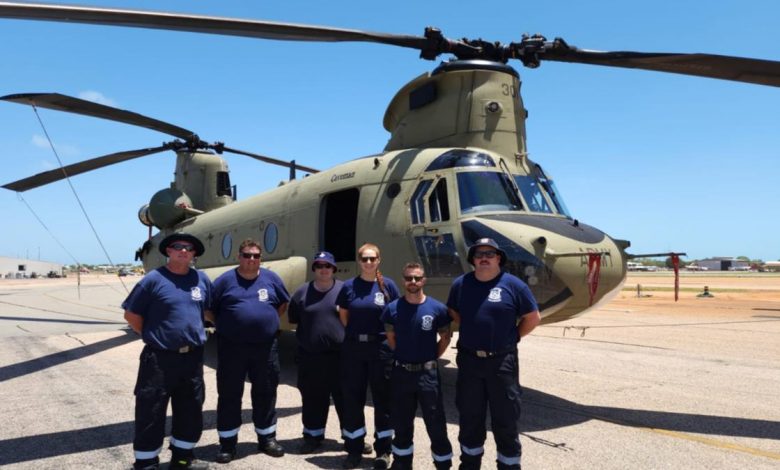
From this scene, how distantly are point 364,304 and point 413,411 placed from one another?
1051 mm

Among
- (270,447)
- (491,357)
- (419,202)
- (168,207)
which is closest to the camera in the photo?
(491,357)

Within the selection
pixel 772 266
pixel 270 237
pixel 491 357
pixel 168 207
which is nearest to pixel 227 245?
pixel 270 237

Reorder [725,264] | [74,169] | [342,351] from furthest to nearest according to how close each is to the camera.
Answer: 1. [725,264]
2. [74,169]
3. [342,351]

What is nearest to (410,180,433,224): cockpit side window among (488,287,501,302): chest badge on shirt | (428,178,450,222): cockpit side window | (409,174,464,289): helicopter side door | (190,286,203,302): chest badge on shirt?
(409,174,464,289): helicopter side door

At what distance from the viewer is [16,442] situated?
523 cm

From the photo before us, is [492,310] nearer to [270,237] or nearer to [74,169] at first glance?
[270,237]

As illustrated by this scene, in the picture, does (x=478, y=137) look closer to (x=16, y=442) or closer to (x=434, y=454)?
(x=434, y=454)

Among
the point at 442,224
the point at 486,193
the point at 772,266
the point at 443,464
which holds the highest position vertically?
Result: the point at 486,193

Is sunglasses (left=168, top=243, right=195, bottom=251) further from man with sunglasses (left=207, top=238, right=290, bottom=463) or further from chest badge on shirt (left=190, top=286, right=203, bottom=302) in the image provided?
man with sunglasses (left=207, top=238, right=290, bottom=463)

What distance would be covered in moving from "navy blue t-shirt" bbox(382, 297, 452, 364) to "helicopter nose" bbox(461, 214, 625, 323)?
179 cm

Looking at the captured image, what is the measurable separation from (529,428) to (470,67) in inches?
187

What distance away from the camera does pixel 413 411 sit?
436cm

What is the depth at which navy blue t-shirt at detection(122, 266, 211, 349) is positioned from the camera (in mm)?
4367

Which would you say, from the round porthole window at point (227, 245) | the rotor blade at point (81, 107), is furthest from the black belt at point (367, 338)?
the rotor blade at point (81, 107)
